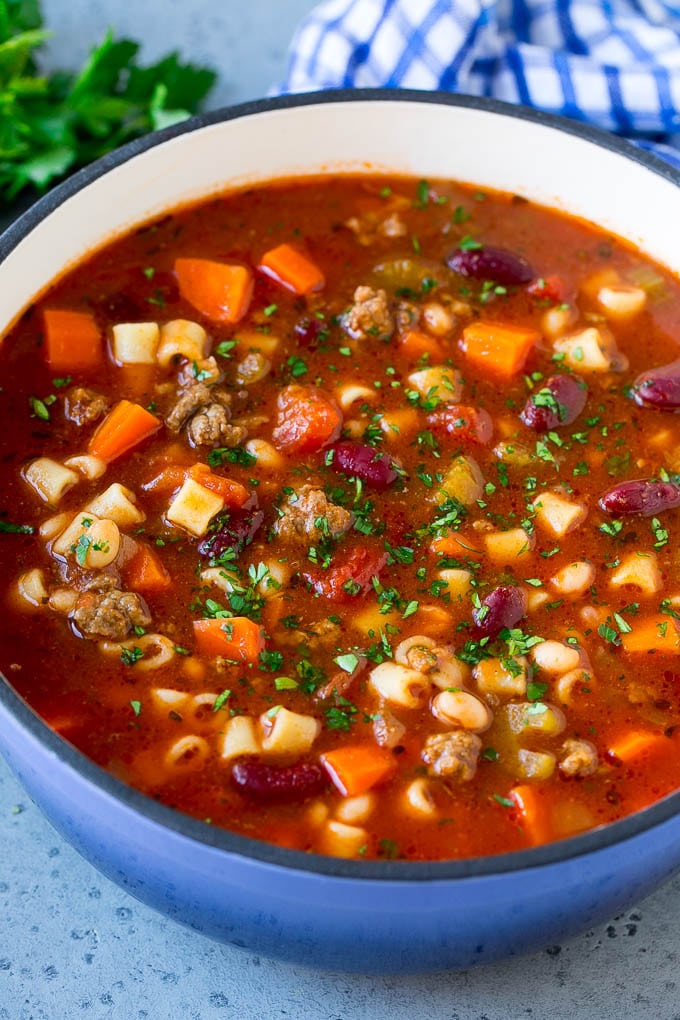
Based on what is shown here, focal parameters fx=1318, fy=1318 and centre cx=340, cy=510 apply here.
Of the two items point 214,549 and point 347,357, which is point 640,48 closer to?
point 347,357

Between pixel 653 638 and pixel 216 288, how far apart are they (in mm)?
1986

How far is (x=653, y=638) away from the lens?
3918 millimetres

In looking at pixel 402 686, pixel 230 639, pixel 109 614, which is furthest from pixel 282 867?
pixel 109 614

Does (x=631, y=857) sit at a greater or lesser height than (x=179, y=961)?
greater

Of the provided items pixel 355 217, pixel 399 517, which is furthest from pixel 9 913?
pixel 355 217

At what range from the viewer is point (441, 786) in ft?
11.8

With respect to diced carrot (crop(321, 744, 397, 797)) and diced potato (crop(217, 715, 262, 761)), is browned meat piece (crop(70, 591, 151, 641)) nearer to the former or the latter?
diced potato (crop(217, 715, 262, 761))

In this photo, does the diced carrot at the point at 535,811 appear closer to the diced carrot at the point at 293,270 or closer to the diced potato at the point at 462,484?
the diced potato at the point at 462,484

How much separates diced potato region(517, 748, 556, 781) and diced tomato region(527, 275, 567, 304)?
186cm

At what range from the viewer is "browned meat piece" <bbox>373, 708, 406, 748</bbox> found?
3.68 metres

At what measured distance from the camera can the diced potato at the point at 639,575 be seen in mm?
4027

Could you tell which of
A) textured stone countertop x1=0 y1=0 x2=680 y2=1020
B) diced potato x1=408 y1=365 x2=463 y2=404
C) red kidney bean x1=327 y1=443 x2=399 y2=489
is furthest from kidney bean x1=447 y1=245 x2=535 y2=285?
textured stone countertop x1=0 y1=0 x2=680 y2=1020

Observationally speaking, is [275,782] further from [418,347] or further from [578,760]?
[418,347]

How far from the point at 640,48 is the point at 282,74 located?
1.66 m
